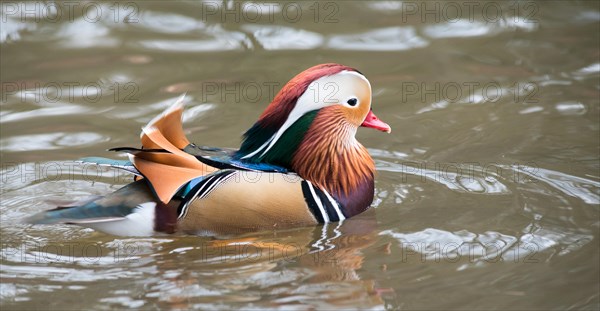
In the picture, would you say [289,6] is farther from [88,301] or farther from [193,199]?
[88,301]

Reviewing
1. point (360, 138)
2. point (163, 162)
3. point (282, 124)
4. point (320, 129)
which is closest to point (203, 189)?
point (163, 162)

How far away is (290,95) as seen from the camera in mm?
5184

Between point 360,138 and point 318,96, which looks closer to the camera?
point 318,96

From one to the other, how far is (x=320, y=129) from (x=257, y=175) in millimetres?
548

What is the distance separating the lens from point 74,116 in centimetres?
700

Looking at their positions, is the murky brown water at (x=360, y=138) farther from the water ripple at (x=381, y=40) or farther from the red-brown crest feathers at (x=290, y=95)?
the red-brown crest feathers at (x=290, y=95)

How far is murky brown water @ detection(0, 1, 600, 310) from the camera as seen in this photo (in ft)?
15.0

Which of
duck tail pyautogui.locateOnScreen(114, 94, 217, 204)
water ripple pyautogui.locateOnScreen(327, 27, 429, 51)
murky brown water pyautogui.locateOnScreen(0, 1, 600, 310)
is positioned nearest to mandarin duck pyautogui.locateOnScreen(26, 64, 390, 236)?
duck tail pyautogui.locateOnScreen(114, 94, 217, 204)

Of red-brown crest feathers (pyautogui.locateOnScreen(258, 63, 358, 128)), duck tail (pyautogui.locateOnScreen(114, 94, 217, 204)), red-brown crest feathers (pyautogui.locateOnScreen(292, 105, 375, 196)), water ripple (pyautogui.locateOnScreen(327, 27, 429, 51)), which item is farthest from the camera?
water ripple (pyautogui.locateOnScreen(327, 27, 429, 51))

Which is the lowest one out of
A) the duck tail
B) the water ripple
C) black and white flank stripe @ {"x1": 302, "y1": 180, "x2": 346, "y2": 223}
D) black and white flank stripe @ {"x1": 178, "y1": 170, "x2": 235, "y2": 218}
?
black and white flank stripe @ {"x1": 302, "y1": 180, "x2": 346, "y2": 223}

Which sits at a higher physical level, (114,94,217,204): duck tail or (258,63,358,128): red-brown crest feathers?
(258,63,358,128): red-brown crest feathers

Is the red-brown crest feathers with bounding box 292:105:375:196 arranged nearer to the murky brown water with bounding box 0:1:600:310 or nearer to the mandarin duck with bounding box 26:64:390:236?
the mandarin duck with bounding box 26:64:390:236

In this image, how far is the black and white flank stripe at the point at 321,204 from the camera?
5.23 meters

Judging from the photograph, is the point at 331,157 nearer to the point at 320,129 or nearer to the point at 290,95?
the point at 320,129
